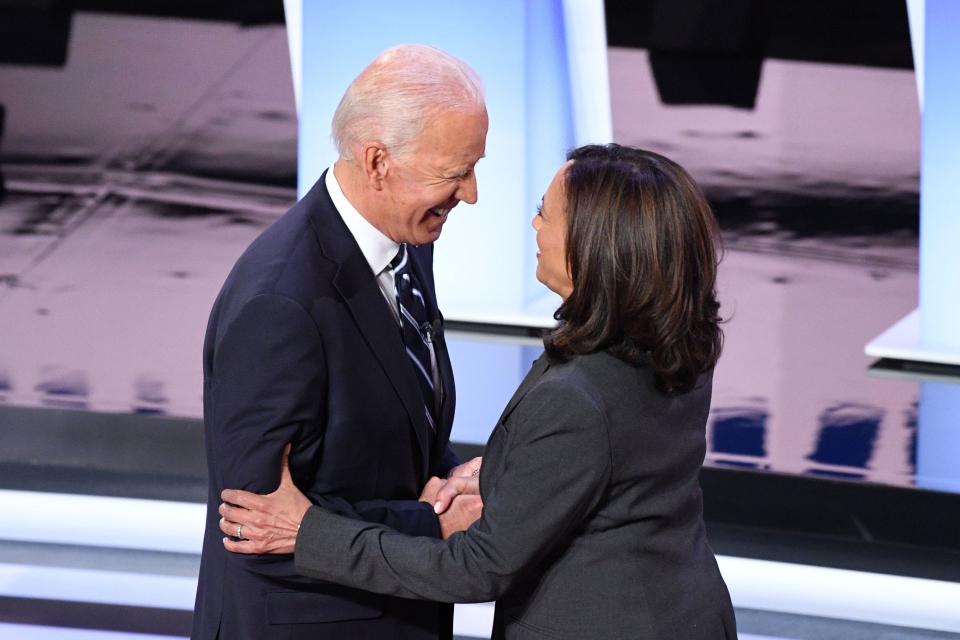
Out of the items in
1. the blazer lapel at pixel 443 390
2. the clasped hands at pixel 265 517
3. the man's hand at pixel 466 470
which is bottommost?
the man's hand at pixel 466 470

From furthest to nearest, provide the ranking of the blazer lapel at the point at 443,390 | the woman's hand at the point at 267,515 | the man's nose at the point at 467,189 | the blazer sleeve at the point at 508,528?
the blazer lapel at the point at 443,390 → the man's nose at the point at 467,189 → the woman's hand at the point at 267,515 → the blazer sleeve at the point at 508,528

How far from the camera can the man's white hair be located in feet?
5.03

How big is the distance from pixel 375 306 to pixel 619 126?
755 cm

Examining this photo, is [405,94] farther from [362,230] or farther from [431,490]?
[431,490]

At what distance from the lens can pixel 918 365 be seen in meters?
4.50

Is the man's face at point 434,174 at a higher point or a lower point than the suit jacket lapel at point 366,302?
higher

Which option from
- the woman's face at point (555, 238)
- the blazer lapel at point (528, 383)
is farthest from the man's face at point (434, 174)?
the blazer lapel at point (528, 383)

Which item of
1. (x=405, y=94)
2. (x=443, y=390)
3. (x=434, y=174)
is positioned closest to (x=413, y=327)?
(x=443, y=390)

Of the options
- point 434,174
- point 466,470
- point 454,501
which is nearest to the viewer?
point 434,174

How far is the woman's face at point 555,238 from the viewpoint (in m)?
1.45

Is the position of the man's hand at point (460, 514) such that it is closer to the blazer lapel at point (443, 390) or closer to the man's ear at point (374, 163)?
the blazer lapel at point (443, 390)

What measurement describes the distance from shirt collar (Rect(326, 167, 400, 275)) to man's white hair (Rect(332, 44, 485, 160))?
0.31 feet

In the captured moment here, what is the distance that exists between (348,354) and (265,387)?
12 cm

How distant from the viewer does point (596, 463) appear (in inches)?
54.8
